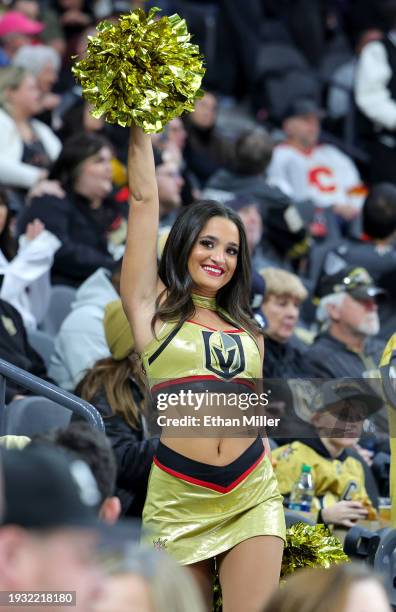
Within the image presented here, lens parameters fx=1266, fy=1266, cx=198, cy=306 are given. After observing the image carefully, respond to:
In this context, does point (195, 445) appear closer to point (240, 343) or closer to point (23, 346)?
point (240, 343)

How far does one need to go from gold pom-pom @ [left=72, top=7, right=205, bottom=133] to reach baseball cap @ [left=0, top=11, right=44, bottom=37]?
5.99 meters

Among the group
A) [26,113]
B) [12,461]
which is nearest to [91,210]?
[26,113]

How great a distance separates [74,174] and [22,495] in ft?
17.5

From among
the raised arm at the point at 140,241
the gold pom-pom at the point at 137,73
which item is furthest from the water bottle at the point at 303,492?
the gold pom-pom at the point at 137,73

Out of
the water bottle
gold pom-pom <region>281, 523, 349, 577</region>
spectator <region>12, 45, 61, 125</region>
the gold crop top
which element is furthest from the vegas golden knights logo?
spectator <region>12, 45, 61, 125</region>

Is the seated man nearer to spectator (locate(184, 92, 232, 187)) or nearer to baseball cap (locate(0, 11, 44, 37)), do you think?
spectator (locate(184, 92, 232, 187))

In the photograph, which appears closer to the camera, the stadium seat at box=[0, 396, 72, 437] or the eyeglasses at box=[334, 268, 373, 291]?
the stadium seat at box=[0, 396, 72, 437]

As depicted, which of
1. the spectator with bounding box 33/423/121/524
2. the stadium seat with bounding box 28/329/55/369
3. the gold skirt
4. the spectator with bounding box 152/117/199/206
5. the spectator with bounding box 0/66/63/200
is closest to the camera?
the spectator with bounding box 33/423/121/524

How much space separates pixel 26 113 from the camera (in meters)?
8.59

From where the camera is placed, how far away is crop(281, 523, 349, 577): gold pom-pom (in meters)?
4.45

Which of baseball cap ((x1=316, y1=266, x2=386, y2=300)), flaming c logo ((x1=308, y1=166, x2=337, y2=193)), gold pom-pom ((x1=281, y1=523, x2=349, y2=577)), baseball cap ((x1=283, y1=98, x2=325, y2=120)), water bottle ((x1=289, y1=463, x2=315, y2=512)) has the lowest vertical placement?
gold pom-pom ((x1=281, y1=523, x2=349, y2=577))

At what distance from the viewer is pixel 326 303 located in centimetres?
695

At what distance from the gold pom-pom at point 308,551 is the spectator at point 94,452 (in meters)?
1.57

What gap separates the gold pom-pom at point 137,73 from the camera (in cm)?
417
